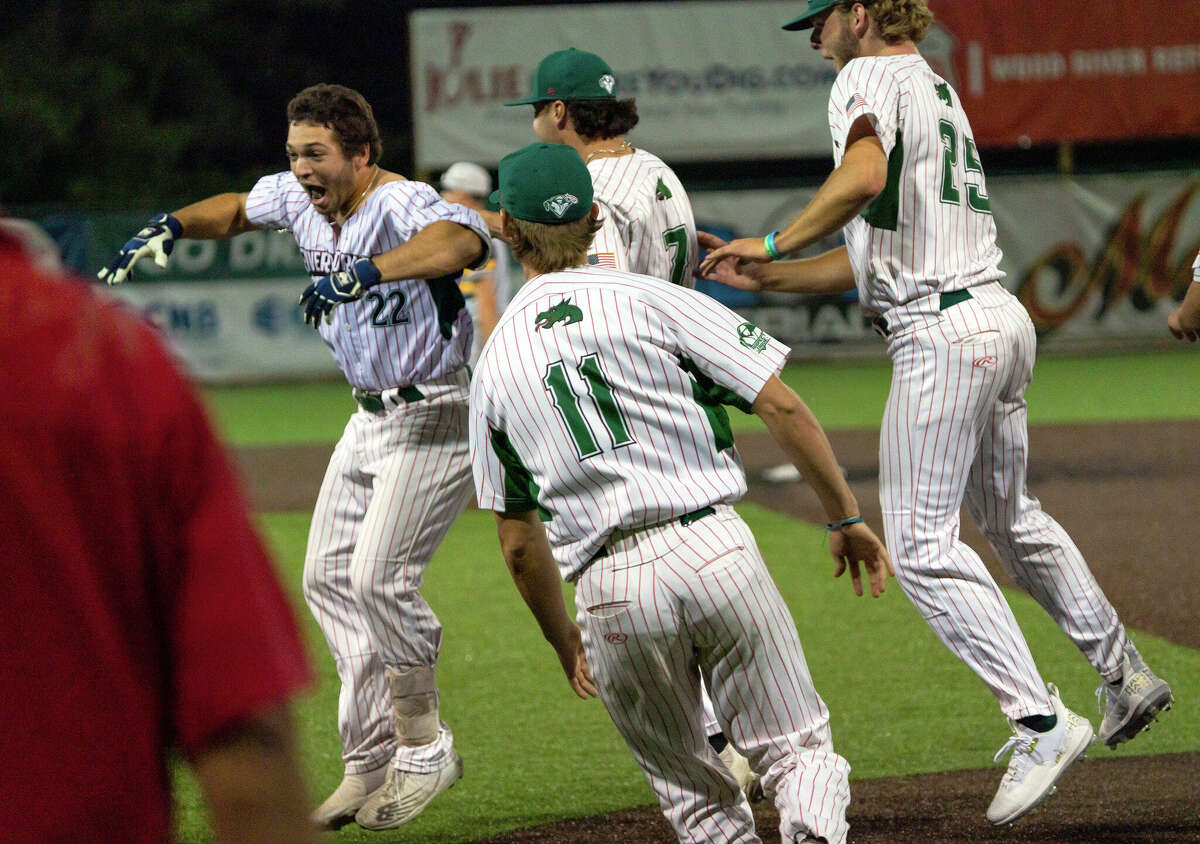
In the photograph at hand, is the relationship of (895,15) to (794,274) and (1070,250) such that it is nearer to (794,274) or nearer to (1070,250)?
(794,274)

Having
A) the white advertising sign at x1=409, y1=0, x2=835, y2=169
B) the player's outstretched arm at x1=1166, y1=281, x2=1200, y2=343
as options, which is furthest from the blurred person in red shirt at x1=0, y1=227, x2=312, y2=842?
the white advertising sign at x1=409, y1=0, x2=835, y2=169

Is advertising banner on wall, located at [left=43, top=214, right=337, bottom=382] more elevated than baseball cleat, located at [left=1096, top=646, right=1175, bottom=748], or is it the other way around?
baseball cleat, located at [left=1096, top=646, right=1175, bottom=748]

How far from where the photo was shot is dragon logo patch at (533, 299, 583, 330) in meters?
3.23

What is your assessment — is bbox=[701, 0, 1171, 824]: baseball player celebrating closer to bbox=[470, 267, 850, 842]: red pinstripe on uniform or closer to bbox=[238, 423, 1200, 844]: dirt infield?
bbox=[238, 423, 1200, 844]: dirt infield

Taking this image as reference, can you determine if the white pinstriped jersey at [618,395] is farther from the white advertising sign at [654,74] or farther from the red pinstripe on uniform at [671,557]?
the white advertising sign at [654,74]

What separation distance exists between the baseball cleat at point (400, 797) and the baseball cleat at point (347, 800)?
0.07 feet

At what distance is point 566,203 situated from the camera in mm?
3412

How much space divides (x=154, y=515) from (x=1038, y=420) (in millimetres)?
14038

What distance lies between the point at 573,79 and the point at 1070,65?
729 inches

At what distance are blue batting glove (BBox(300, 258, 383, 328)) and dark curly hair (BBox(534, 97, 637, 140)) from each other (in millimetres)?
897

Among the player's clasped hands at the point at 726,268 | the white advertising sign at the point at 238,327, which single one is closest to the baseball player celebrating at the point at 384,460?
the player's clasped hands at the point at 726,268

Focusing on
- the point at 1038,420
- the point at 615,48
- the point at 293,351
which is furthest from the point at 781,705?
the point at 615,48

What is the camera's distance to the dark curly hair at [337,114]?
4.70 meters

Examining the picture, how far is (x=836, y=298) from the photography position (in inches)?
791
